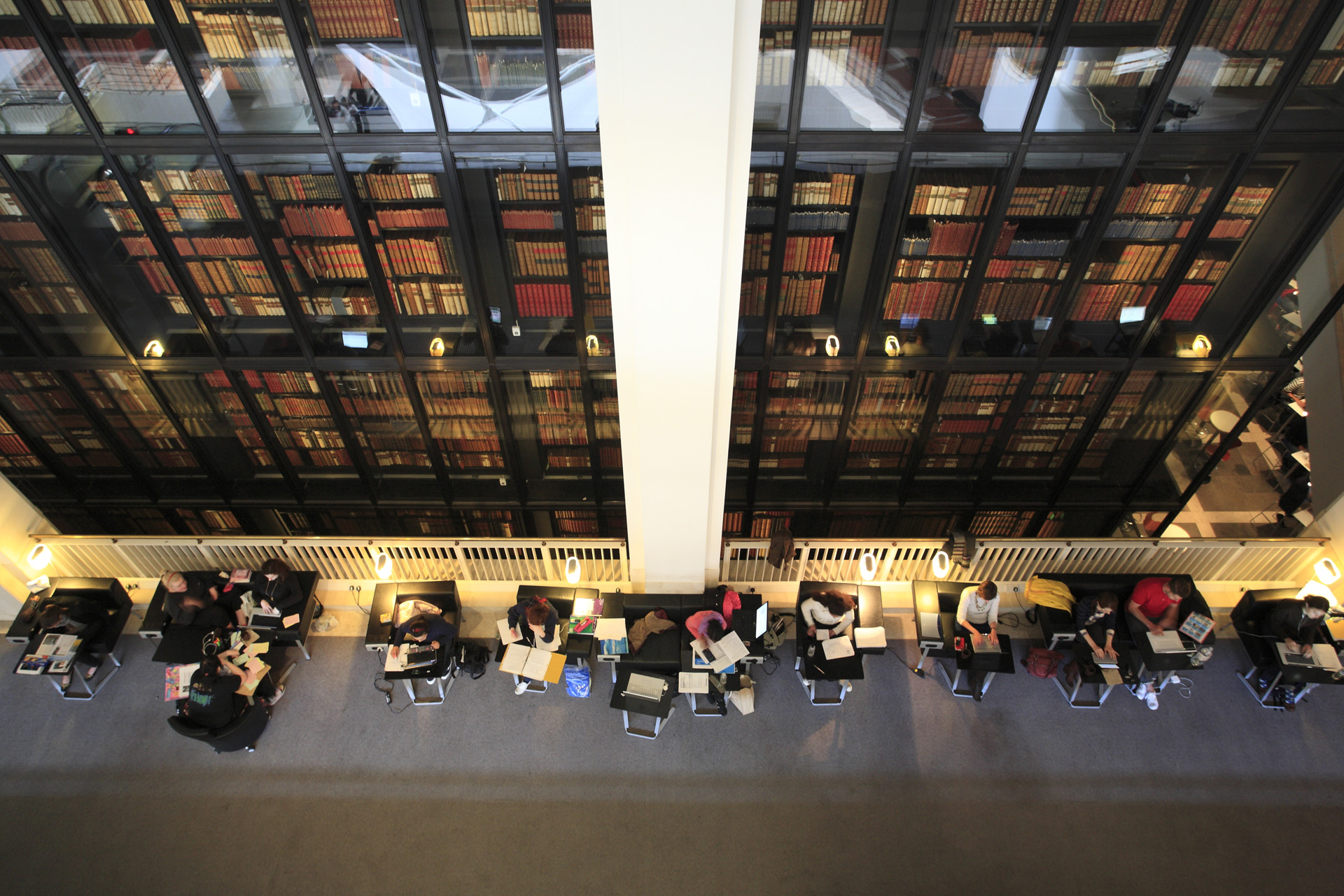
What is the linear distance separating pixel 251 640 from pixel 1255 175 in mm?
7710

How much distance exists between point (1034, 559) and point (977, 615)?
3.02 feet

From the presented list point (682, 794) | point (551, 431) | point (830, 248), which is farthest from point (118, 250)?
point (682, 794)

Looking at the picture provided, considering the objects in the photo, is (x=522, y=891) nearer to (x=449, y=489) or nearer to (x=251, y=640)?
(x=251, y=640)

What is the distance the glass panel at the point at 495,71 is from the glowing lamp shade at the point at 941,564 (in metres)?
4.05

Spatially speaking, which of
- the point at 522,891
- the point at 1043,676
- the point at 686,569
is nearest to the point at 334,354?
the point at 686,569

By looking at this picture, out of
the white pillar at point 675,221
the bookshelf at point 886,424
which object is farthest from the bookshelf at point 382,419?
the bookshelf at point 886,424

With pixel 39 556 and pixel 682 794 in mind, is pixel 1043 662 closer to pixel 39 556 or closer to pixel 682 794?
pixel 682 794

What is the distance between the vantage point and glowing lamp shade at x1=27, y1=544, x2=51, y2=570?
5906mm

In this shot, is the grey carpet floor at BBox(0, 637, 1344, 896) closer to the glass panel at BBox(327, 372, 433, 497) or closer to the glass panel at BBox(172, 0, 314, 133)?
the glass panel at BBox(327, 372, 433, 497)

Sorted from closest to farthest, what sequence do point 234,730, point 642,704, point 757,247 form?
point 234,730
point 642,704
point 757,247

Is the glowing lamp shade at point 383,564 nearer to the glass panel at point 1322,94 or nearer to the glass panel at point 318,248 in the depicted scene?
the glass panel at point 318,248

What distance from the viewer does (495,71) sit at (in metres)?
4.59

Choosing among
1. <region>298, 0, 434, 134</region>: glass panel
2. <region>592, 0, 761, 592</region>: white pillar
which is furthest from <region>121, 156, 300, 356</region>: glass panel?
<region>592, 0, 761, 592</region>: white pillar

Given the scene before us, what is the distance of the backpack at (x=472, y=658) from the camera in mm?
5695
